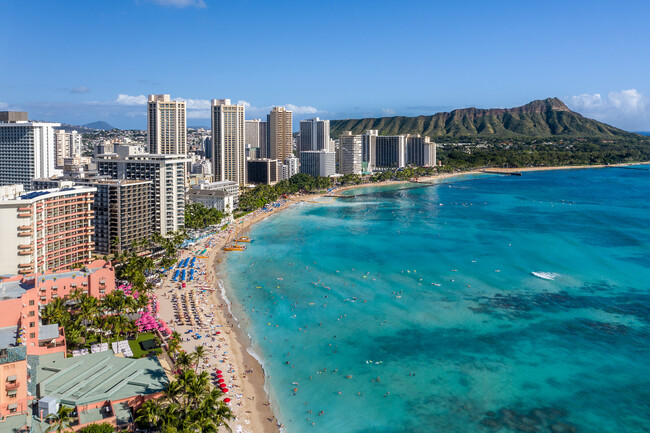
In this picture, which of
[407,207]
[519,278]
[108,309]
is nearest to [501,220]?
[407,207]

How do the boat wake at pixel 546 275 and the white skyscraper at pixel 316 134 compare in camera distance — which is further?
the white skyscraper at pixel 316 134

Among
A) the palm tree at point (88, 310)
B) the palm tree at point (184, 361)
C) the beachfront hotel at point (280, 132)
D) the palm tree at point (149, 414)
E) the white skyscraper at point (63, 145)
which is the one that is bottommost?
the palm tree at point (149, 414)

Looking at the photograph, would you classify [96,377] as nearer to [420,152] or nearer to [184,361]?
[184,361]

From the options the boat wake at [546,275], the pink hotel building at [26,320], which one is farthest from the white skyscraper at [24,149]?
the boat wake at [546,275]

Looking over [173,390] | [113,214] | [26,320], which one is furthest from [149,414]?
[113,214]

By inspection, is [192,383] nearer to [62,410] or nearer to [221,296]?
[62,410]

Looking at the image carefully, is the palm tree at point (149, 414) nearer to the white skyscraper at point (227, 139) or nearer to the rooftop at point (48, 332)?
the rooftop at point (48, 332)
